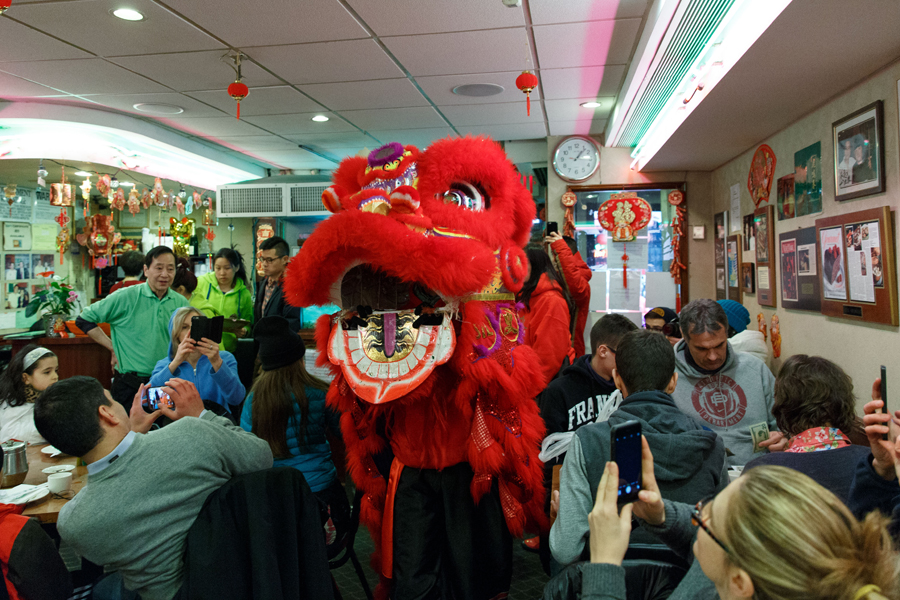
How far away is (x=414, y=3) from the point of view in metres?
2.86

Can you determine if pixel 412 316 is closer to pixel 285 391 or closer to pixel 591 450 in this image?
pixel 591 450

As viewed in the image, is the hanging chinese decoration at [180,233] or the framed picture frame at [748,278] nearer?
the framed picture frame at [748,278]

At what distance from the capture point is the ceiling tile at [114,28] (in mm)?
2883

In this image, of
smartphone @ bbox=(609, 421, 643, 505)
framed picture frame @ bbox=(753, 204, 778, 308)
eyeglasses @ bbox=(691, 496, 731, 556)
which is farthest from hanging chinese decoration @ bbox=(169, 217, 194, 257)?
eyeglasses @ bbox=(691, 496, 731, 556)

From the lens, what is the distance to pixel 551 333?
9.42 feet

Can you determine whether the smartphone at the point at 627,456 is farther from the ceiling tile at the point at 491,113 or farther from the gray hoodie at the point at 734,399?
the ceiling tile at the point at 491,113

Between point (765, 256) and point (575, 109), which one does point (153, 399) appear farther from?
point (575, 109)

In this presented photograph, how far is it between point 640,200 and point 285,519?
4.63 meters

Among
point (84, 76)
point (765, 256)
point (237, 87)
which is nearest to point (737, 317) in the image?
point (765, 256)

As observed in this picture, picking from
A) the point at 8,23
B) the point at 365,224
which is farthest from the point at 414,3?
the point at 8,23

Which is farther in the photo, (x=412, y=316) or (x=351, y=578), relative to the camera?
(x=351, y=578)

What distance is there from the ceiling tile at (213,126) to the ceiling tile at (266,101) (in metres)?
0.34

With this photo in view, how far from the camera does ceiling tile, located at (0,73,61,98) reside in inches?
160

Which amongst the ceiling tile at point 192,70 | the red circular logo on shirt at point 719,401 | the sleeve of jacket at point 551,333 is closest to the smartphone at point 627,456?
the red circular logo on shirt at point 719,401
